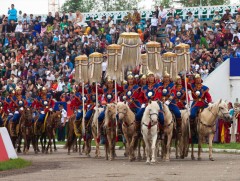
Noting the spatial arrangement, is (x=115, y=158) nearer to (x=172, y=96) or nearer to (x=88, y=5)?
(x=172, y=96)

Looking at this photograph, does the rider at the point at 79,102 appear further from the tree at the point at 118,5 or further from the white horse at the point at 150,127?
the tree at the point at 118,5

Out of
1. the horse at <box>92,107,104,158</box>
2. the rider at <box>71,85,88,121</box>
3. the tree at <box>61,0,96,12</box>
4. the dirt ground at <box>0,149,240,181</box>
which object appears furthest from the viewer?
the tree at <box>61,0,96,12</box>

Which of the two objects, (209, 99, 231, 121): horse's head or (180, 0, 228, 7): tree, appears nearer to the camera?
(209, 99, 231, 121): horse's head

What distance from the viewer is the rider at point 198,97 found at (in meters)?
29.8

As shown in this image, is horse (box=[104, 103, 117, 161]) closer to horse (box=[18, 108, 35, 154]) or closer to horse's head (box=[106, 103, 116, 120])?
horse's head (box=[106, 103, 116, 120])

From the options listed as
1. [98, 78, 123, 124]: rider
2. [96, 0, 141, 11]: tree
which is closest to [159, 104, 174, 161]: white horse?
[98, 78, 123, 124]: rider

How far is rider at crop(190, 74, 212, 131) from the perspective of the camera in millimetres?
29750

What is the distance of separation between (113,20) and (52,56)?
4.89 m

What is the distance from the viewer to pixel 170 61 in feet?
108

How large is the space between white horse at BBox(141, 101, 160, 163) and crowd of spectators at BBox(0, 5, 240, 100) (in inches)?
587

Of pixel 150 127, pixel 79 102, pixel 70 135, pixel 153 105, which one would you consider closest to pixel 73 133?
pixel 70 135

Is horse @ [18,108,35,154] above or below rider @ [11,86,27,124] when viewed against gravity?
below

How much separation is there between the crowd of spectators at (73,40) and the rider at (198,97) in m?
12.4

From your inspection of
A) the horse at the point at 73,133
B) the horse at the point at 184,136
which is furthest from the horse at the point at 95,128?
the horse at the point at 184,136
